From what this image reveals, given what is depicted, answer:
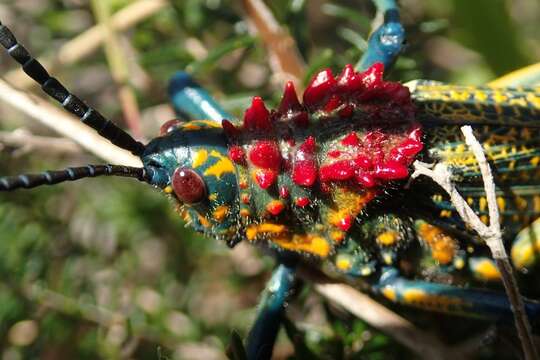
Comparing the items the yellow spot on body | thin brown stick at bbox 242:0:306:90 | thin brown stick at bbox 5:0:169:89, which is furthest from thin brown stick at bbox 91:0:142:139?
the yellow spot on body

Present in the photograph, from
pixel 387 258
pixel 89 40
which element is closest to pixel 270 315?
pixel 387 258

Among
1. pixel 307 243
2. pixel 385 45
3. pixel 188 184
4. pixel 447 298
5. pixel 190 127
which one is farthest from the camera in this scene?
pixel 385 45

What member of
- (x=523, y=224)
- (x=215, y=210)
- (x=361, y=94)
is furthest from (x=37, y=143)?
(x=523, y=224)

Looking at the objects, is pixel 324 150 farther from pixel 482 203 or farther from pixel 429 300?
pixel 429 300

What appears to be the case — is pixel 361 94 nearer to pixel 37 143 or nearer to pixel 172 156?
pixel 172 156

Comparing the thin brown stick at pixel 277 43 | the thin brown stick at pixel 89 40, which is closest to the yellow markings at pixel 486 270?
the thin brown stick at pixel 277 43

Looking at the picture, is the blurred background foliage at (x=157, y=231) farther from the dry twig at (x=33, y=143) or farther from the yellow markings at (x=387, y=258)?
the yellow markings at (x=387, y=258)
